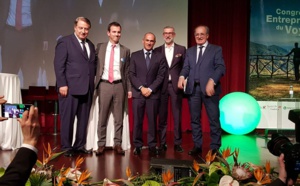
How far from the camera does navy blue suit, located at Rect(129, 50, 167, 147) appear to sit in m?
3.95

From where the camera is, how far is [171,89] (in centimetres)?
420

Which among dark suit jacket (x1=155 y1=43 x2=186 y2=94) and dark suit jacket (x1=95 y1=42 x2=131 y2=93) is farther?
dark suit jacket (x1=155 y1=43 x2=186 y2=94)

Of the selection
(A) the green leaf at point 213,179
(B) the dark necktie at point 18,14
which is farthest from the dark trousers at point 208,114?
(B) the dark necktie at point 18,14

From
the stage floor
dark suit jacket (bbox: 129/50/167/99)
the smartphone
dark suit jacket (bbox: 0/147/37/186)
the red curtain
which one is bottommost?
the stage floor

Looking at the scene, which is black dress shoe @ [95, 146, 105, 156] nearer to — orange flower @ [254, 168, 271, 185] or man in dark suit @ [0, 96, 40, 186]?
orange flower @ [254, 168, 271, 185]

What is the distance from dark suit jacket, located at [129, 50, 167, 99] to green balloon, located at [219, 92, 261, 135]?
1900mm

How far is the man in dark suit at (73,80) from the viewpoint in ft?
12.4

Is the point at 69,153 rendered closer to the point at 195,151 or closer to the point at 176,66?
the point at 195,151

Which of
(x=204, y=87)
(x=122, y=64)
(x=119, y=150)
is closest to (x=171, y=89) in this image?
(x=204, y=87)

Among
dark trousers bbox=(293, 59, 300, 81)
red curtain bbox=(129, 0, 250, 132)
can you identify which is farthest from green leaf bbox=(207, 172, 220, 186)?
dark trousers bbox=(293, 59, 300, 81)

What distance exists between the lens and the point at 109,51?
400 cm

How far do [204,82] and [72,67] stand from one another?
4.59ft

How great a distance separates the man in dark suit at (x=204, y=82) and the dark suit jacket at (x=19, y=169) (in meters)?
2.98

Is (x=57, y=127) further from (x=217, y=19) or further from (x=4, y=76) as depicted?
(x=217, y=19)
